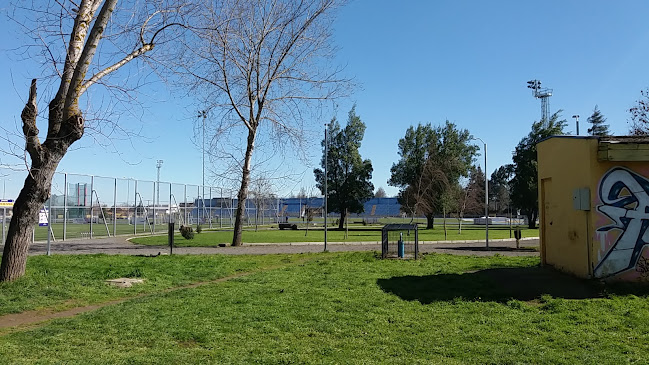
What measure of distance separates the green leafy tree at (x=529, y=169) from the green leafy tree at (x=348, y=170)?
16.8 meters

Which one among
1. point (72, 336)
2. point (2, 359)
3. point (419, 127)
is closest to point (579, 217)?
point (72, 336)

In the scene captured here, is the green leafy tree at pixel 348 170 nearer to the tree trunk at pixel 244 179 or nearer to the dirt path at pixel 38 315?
the tree trunk at pixel 244 179

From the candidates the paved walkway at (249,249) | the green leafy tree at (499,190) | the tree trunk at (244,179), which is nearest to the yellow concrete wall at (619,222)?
the paved walkway at (249,249)

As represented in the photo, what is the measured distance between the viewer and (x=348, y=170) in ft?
187

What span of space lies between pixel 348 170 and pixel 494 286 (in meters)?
46.7

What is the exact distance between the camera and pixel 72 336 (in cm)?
664

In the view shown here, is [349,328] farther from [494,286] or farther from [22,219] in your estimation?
[22,219]

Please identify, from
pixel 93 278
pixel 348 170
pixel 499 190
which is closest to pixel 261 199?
pixel 348 170

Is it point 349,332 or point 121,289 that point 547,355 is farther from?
point 121,289

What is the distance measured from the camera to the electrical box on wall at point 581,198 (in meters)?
10.5

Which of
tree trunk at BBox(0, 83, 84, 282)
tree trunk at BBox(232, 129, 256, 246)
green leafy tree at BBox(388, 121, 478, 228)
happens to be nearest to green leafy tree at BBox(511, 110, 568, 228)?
green leafy tree at BBox(388, 121, 478, 228)

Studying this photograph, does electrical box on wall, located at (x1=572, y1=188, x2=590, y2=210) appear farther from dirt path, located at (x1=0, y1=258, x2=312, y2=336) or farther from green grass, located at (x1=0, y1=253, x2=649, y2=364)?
dirt path, located at (x1=0, y1=258, x2=312, y2=336)

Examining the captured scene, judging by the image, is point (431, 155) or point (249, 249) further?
point (431, 155)

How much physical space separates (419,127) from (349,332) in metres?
54.6
